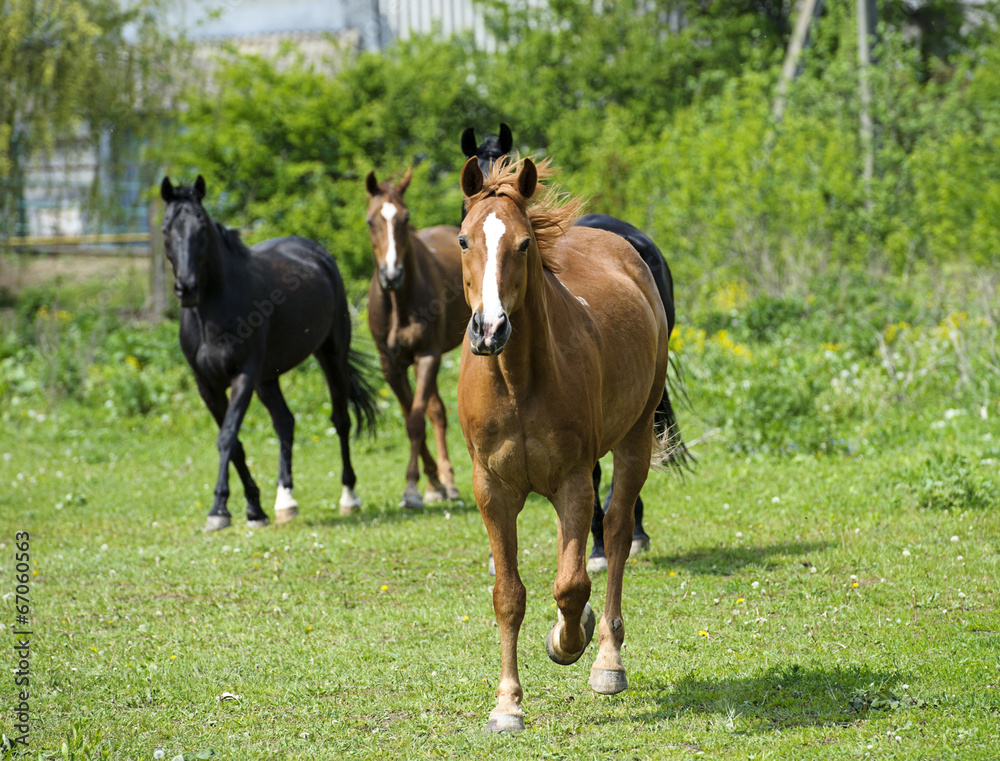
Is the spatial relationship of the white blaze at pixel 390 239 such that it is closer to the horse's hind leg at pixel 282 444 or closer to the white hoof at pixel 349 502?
the horse's hind leg at pixel 282 444

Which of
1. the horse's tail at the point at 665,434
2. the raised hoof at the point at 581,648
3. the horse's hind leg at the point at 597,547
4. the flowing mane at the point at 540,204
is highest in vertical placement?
the flowing mane at the point at 540,204

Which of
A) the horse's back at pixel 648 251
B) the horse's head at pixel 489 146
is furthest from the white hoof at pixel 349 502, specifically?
the horse's back at pixel 648 251

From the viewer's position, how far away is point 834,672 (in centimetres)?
423

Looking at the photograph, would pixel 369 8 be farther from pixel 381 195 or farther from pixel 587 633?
pixel 587 633

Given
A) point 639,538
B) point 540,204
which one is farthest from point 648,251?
point 540,204

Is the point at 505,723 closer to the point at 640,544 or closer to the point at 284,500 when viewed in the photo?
the point at 640,544

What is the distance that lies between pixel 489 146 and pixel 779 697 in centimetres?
428

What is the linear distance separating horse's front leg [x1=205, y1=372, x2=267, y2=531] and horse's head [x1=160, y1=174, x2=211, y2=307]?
792mm

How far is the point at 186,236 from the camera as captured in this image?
760 cm

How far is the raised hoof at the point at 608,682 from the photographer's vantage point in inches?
161

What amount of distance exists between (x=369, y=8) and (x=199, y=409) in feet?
48.3

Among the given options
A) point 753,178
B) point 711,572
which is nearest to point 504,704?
point 711,572

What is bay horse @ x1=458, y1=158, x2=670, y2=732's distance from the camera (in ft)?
12.0

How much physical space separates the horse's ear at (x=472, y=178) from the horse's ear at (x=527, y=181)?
15 centimetres
